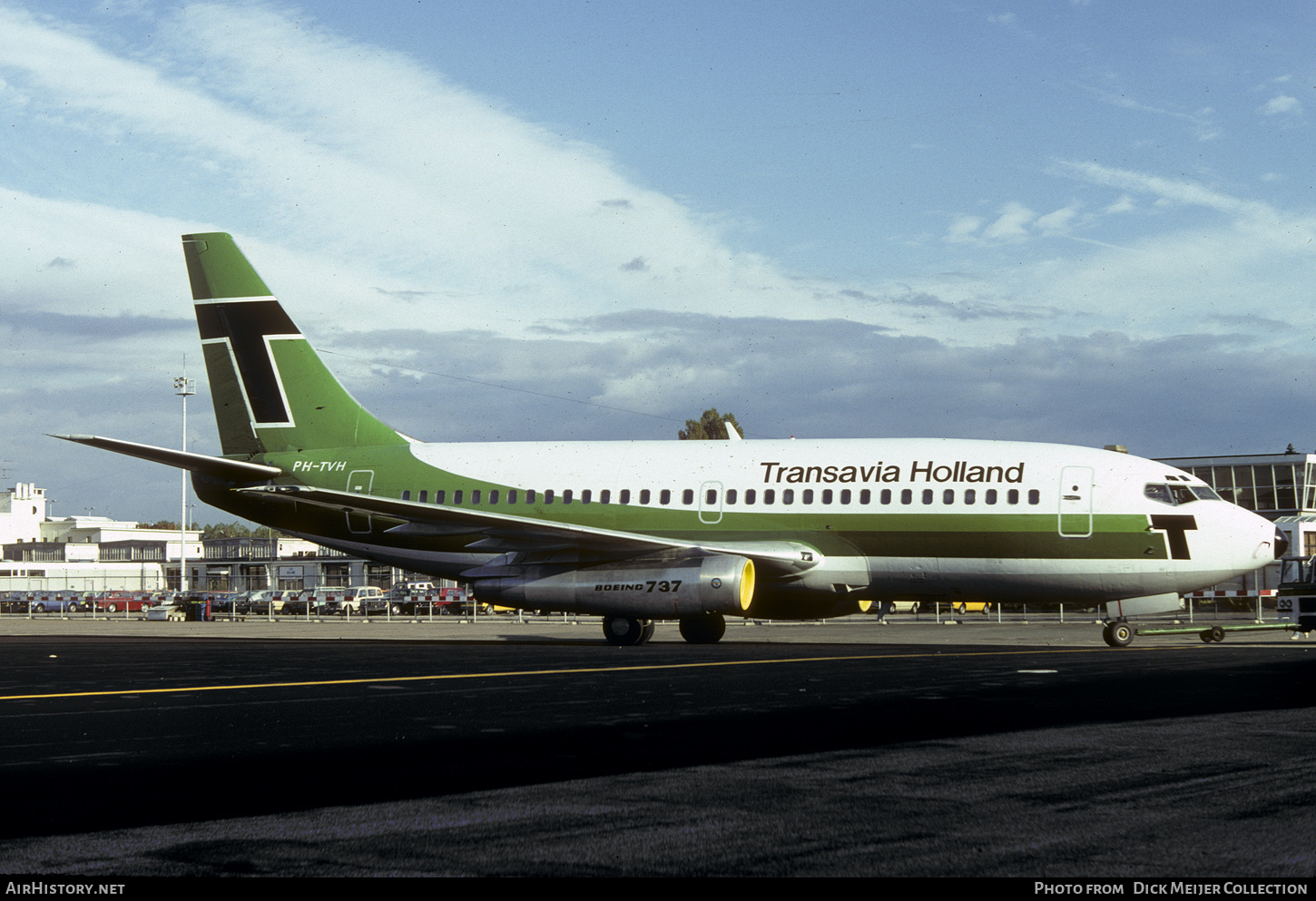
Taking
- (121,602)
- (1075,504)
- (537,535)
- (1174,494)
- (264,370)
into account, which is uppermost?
(264,370)

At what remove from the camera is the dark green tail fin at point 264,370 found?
92.4 ft

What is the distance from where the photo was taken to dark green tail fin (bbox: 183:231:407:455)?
28.2 metres

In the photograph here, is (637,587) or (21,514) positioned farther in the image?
(21,514)

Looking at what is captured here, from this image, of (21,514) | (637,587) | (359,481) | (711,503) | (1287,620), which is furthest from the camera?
(21,514)

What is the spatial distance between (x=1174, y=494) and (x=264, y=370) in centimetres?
1933

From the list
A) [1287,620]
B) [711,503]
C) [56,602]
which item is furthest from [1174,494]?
[56,602]

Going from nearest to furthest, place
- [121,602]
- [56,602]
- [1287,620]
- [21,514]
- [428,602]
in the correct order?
1. [1287,620]
2. [428,602]
3. [56,602]
4. [121,602]
5. [21,514]

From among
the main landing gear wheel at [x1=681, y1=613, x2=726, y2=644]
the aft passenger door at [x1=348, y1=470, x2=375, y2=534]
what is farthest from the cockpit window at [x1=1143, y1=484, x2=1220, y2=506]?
the aft passenger door at [x1=348, y1=470, x2=375, y2=534]

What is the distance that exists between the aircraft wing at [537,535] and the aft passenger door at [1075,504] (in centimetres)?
447

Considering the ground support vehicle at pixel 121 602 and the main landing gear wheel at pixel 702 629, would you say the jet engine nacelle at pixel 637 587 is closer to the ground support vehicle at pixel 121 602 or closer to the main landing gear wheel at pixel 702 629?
the main landing gear wheel at pixel 702 629

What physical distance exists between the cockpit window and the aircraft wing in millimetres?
6008

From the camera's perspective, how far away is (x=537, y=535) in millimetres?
23578

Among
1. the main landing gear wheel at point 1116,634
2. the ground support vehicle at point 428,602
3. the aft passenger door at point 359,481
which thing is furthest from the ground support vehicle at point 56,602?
the main landing gear wheel at point 1116,634

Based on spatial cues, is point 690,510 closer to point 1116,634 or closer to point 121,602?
point 1116,634
